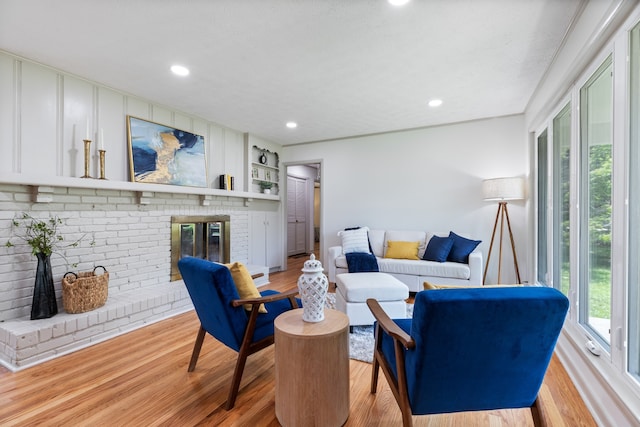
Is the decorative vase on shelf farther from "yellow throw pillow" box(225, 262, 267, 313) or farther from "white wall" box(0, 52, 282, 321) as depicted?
"white wall" box(0, 52, 282, 321)

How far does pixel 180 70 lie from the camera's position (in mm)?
2713

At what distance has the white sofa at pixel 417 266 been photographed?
12.0 ft

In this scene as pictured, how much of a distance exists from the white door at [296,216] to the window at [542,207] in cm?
498

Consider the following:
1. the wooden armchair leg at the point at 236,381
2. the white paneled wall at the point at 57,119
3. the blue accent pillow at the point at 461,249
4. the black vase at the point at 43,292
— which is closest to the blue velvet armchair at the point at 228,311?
the wooden armchair leg at the point at 236,381

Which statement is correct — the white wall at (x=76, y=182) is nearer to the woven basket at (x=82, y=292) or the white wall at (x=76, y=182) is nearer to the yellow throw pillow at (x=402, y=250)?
the woven basket at (x=82, y=292)

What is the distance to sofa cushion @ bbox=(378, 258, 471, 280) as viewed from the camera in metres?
3.65

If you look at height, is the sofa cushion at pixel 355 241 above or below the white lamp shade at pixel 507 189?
below

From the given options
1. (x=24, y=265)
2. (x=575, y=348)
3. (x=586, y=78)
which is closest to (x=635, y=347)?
(x=575, y=348)

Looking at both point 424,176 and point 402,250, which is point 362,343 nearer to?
point 402,250

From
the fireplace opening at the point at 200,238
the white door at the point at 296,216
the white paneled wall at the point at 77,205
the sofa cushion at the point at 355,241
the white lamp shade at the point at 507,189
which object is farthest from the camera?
the white door at the point at 296,216

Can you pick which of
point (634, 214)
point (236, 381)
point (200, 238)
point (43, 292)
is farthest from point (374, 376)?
point (200, 238)

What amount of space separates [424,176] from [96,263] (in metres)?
4.32

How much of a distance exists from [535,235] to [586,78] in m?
2.17

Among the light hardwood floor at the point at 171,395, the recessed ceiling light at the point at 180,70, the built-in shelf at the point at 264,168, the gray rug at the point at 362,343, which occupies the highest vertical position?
the recessed ceiling light at the point at 180,70
